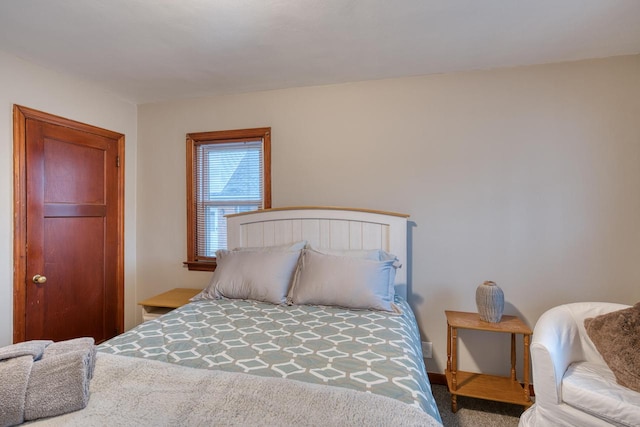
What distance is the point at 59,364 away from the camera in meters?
1.04

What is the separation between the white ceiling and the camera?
169cm

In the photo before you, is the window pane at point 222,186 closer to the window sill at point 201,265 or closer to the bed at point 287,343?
the window sill at point 201,265

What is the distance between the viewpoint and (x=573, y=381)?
164 centimetres

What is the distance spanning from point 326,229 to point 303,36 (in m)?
1.38

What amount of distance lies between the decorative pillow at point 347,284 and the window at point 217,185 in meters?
1.01

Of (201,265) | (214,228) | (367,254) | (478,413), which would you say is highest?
(214,228)

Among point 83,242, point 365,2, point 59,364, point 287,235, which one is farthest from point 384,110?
point 83,242

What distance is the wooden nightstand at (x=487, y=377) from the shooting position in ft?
6.70

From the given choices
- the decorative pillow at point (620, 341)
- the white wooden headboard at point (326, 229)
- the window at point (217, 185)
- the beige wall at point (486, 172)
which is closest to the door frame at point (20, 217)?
the window at point (217, 185)

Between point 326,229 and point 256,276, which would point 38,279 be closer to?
point 256,276

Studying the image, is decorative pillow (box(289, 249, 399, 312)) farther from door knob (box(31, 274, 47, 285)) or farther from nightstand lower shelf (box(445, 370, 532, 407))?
door knob (box(31, 274, 47, 285))

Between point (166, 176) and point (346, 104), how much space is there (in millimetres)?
1853

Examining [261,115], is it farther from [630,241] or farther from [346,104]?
[630,241]

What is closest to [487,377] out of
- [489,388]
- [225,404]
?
[489,388]
